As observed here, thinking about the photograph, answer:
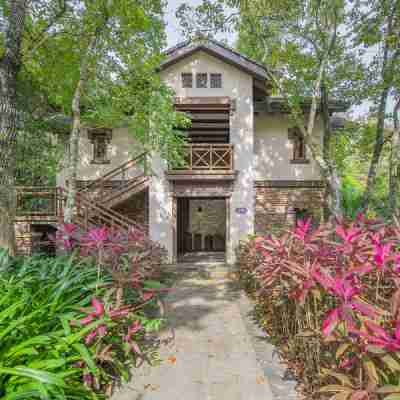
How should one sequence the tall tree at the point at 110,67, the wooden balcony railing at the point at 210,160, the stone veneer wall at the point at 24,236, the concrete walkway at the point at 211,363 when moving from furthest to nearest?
the wooden balcony railing at the point at 210,160 → the stone veneer wall at the point at 24,236 → the tall tree at the point at 110,67 → the concrete walkway at the point at 211,363

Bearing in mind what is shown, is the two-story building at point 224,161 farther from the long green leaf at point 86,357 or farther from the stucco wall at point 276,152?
the long green leaf at point 86,357

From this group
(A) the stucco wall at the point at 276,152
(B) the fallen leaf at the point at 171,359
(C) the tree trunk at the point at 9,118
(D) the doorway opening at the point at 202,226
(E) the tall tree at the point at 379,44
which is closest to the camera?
(B) the fallen leaf at the point at 171,359

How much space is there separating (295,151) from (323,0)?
4.97 metres

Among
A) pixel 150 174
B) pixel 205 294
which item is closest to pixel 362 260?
pixel 205 294

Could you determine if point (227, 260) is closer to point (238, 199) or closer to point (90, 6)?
point (238, 199)

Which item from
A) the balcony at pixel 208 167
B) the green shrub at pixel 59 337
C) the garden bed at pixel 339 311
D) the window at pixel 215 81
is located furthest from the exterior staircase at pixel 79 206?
the garden bed at pixel 339 311

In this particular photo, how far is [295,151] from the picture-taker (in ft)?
34.5

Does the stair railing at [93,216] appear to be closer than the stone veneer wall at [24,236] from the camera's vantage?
Yes

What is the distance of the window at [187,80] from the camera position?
31.4ft

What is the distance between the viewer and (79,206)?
28.6ft

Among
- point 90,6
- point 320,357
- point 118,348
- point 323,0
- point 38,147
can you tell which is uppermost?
point 323,0

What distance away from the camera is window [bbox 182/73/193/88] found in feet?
31.4

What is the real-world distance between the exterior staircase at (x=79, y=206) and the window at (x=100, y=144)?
100 cm

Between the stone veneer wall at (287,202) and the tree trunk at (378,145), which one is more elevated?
the tree trunk at (378,145)
